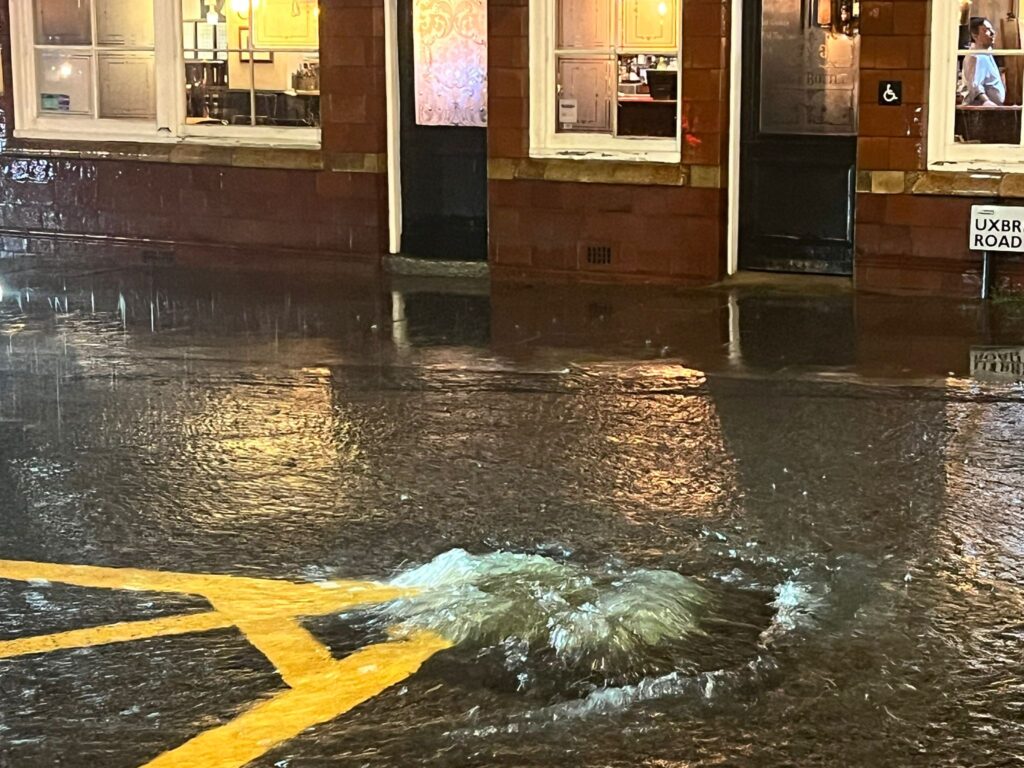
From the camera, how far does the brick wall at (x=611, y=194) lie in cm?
1152

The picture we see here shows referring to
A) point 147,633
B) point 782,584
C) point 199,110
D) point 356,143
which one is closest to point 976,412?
point 782,584

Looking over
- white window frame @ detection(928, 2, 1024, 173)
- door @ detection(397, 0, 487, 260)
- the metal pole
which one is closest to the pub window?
door @ detection(397, 0, 487, 260)

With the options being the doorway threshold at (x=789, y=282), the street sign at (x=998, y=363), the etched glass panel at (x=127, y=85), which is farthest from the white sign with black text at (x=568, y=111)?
the street sign at (x=998, y=363)

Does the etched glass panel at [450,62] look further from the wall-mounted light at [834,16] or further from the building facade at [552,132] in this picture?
the wall-mounted light at [834,16]

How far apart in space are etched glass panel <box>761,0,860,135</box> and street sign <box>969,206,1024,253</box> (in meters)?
1.27

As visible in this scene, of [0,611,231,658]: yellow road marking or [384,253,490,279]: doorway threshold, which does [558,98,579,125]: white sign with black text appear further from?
[0,611,231,658]: yellow road marking

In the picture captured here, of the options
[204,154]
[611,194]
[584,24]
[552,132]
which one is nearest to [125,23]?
[204,154]

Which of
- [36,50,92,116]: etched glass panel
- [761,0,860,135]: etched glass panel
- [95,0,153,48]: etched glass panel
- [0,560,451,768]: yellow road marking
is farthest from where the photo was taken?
[36,50,92,116]: etched glass panel

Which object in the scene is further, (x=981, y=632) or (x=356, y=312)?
(x=356, y=312)

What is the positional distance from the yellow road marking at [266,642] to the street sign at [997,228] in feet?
22.9

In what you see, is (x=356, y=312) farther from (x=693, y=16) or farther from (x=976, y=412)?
(x=976, y=412)

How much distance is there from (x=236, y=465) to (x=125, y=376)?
87.0 inches

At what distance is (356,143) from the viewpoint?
12.9m

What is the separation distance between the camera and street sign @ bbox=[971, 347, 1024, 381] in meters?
8.37
